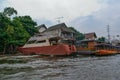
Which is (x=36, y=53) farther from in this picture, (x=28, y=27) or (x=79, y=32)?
(x=79, y=32)

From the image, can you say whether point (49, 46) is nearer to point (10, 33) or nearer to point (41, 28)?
point (10, 33)

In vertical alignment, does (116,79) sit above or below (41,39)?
below

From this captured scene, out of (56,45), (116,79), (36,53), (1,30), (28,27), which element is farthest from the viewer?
(28,27)

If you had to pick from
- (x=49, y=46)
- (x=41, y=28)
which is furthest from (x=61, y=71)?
(x=41, y=28)

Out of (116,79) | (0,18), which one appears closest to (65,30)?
(0,18)

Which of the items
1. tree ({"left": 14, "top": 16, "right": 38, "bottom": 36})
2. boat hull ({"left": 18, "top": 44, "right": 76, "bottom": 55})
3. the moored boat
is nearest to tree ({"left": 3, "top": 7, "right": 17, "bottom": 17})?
tree ({"left": 14, "top": 16, "right": 38, "bottom": 36})

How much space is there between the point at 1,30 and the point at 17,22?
426 cm

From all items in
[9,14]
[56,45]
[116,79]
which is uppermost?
[9,14]

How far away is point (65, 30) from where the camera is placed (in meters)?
49.6

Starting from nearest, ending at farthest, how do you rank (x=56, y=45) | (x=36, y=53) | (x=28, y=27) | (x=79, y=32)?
1. (x=56, y=45)
2. (x=36, y=53)
3. (x=28, y=27)
4. (x=79, y=32)

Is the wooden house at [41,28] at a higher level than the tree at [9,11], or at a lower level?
lower

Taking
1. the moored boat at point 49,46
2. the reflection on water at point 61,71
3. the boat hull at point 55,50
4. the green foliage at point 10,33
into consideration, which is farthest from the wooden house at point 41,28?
the reflection on water at point 61,71

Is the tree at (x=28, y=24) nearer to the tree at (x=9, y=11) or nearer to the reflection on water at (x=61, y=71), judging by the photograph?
the tree at (x=9, y=11)

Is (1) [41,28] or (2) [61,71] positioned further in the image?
(1) [41,28]
